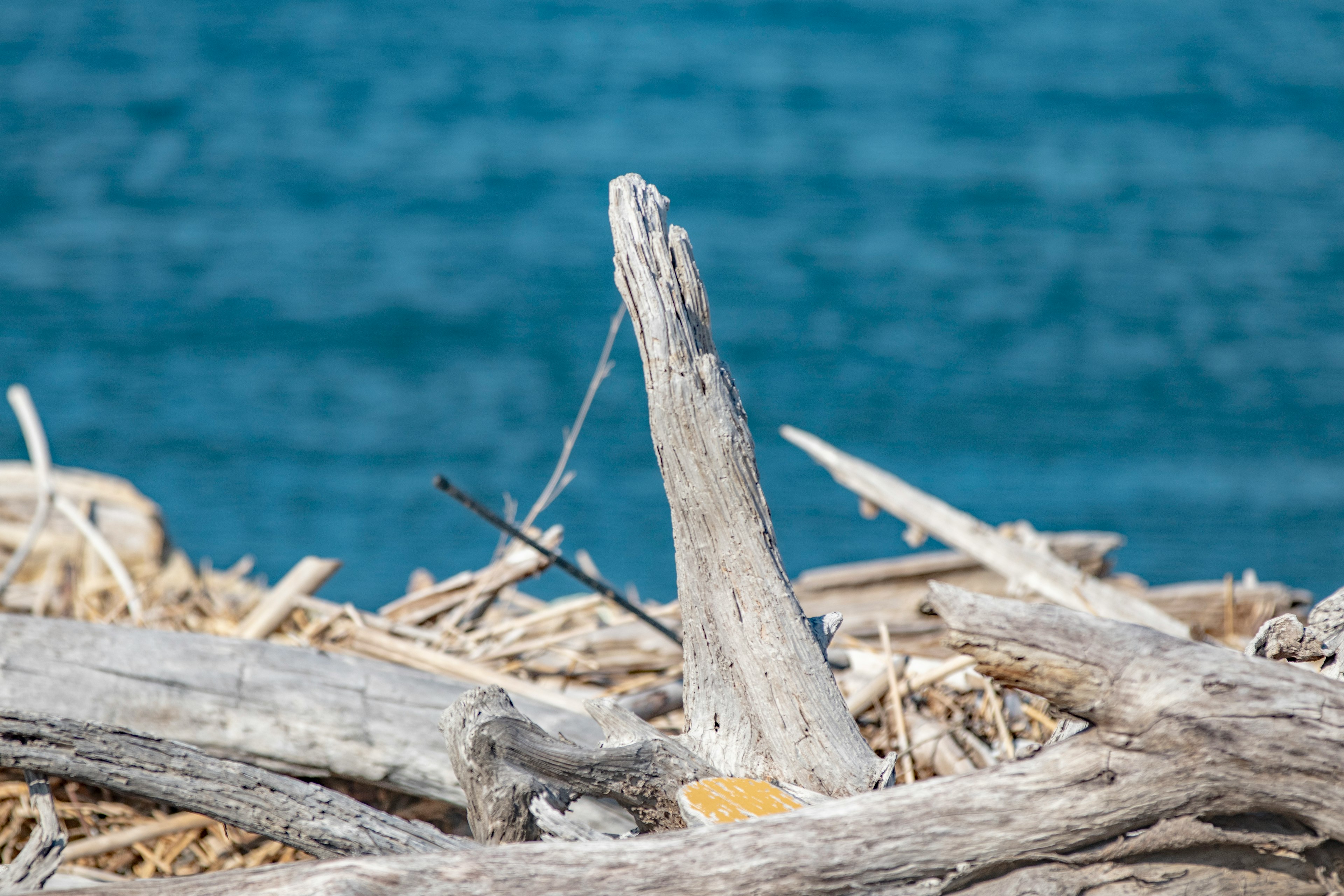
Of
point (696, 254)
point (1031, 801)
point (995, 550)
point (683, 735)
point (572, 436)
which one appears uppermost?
point (696, 254)

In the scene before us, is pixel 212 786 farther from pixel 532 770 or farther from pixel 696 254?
pixel 696 254

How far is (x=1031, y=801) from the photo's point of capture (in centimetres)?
184

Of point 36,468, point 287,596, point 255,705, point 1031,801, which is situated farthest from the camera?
point 36,468

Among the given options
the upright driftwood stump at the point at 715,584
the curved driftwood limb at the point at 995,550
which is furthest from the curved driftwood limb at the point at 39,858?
the curved driftwood limb at the point at 995,550

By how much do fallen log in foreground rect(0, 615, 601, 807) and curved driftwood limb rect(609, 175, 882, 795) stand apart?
84 centimetres

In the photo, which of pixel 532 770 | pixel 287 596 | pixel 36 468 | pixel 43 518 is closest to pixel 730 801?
pixel 532 770

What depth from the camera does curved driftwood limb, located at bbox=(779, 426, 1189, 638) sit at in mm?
3986

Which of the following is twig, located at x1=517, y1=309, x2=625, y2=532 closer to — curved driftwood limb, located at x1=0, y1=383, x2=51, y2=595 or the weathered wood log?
the weathered wood log

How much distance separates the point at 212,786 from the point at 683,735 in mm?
993

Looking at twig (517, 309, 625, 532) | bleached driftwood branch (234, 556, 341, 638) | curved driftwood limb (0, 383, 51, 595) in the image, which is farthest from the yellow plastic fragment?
curved driftwood limb (0, 383, 51, 595)

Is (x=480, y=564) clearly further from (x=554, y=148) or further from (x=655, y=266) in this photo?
(x=655, y=266)

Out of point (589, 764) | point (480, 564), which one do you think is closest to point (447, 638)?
point (589, 764)

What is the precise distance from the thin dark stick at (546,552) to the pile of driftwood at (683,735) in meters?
0.02

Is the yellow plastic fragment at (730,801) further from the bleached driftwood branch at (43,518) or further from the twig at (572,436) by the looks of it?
the bleached driftwood branch at (43,518)
